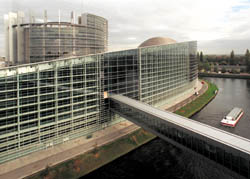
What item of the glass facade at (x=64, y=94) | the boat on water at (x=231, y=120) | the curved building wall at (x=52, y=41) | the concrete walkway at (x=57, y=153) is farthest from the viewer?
the curved building wall at (x=52, y=41)

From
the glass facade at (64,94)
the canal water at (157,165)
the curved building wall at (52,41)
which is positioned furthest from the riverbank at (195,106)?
the curved building wall at (52,41)

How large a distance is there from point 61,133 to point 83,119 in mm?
5001

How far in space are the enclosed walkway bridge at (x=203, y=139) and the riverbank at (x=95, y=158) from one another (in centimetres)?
629

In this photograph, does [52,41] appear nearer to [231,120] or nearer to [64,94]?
[64,94]

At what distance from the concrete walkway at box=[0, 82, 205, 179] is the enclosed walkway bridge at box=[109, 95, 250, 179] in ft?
29.9

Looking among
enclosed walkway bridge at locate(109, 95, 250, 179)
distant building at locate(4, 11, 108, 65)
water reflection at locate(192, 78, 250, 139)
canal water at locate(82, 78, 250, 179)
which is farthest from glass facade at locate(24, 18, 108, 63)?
enclosed walkway bridge at locate(109, 95, 250, 179)

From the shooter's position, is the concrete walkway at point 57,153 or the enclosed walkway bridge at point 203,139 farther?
the concrete walkway at point 57,153

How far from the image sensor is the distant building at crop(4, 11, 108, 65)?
79938mm

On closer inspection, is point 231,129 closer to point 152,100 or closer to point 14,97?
point 152,100

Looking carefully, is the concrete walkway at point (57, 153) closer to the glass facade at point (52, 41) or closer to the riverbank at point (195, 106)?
the riverbank at point (195, 106)

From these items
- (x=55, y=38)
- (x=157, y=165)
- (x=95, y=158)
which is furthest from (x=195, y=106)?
(x=55, y=38)

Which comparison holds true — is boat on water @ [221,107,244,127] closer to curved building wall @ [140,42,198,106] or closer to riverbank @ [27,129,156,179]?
curved building wall @ [140,42,198,106]

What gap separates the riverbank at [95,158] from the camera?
84.1ft

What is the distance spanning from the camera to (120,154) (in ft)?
102
